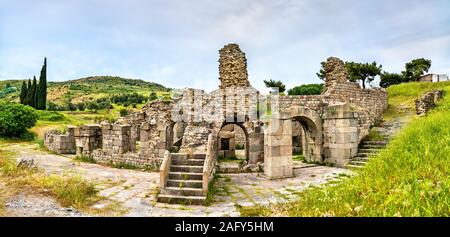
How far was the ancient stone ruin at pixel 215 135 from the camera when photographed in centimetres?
959

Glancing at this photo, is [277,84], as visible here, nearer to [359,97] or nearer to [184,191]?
[359,97]

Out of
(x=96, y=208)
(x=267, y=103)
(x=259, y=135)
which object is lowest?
(x=96, y=208)

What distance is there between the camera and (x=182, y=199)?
8266 mm

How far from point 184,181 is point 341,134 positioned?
350 inches

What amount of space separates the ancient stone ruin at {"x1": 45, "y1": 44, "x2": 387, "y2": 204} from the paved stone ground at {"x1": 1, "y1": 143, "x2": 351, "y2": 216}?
59cm

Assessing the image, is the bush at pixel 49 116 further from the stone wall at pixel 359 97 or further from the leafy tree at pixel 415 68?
the leafy tree at pixel 415 68

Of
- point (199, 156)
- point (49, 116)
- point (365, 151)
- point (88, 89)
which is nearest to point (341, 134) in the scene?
point (365, 151)

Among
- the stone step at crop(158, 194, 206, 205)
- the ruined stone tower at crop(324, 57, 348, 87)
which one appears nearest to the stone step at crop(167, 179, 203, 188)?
the stone step at crop(158, 194, 206, 205)

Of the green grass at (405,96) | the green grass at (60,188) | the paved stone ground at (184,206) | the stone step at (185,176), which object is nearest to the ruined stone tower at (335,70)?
the green grass at (405,96)

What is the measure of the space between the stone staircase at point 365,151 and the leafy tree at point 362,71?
Result: 31.1 meters
